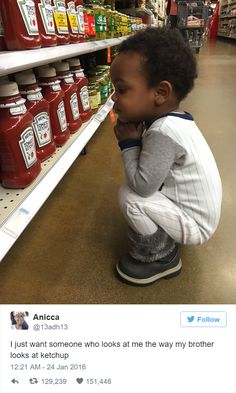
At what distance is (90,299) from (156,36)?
739 millimetres

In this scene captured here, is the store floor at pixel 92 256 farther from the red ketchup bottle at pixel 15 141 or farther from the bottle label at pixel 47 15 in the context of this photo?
the bottle label at pixel 47 15

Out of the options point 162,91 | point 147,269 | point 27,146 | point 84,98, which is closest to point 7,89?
point 27,146

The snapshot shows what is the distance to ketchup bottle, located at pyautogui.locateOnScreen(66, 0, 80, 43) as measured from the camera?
1404 mm

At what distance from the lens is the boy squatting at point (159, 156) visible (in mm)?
786

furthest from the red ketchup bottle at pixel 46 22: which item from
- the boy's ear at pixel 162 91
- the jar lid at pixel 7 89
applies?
the boy's ear at pixel 162 91

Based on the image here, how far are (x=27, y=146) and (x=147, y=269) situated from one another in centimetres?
53

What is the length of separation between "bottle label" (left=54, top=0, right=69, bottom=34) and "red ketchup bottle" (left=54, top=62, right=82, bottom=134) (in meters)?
0.14

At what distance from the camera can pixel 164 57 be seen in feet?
2.52

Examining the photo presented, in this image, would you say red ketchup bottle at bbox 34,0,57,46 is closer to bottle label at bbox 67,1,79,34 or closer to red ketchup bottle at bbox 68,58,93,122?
bottle label at bbox 67,1,79,34

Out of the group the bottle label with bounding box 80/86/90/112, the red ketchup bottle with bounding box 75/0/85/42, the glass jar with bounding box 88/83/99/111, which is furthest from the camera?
the glass jar with bounding box 88/83/99/111
